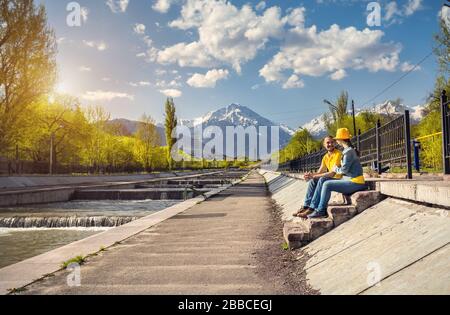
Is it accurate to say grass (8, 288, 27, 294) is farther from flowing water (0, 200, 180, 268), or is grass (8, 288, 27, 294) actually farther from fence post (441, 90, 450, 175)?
fence post (441, 90, 450, 175)

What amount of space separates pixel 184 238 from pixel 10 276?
3602 millimetres

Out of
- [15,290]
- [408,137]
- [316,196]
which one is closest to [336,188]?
[316,196]

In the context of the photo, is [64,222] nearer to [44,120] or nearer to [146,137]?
[44,120]

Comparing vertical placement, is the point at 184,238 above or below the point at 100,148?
below

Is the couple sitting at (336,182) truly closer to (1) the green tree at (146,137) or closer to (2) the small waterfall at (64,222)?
(2) the small waterfall at (64,222)

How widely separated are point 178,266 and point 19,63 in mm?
29877

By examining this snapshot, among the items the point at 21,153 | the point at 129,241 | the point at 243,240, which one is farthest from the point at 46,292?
the point at 21,153

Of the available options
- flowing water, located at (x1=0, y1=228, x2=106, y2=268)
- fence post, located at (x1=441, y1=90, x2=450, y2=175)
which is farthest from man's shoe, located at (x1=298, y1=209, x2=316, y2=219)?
flowing water, located at (x1=0, y1=228, x2=106, y2=268)

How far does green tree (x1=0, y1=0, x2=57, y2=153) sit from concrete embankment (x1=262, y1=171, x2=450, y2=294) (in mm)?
29831

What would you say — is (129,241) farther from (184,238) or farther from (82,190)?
(82,190)

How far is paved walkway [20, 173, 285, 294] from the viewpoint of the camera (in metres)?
4.55
